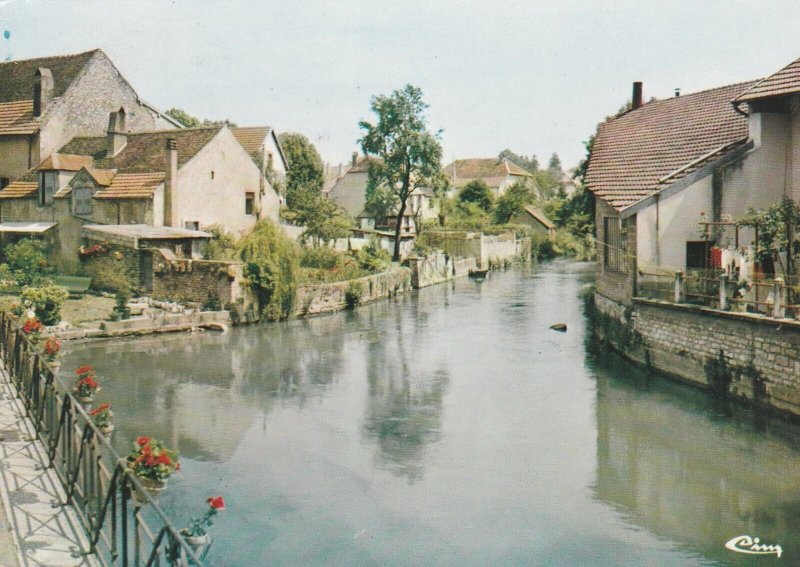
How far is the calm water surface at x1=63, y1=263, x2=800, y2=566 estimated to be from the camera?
11.0 metres

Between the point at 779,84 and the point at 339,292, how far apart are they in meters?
21.7

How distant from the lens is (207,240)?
1367 inches

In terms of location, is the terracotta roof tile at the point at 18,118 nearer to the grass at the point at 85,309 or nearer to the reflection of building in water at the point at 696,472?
the grass at the point at 85,309

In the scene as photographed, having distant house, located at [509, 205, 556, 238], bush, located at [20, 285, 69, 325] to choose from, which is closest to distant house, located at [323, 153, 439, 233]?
distant house, located at [509, 205, 556, 238]

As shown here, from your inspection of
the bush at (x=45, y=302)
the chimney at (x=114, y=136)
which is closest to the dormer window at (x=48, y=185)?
the chimney at (x=114, y=136)

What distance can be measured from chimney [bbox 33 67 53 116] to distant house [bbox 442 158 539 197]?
6259 cm

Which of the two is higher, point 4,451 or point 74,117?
point 74,117

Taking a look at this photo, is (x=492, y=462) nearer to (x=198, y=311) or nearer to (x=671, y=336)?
(x=671, y=336)

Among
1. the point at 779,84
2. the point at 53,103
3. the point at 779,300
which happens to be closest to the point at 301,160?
the point at 53,103

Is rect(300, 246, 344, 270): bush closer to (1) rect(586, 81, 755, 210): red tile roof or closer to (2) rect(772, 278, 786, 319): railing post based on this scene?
(1) rect(586, 81, 755, 210): red tile roof

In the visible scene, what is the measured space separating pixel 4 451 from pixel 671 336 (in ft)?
53.5

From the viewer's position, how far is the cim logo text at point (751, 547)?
35.0 ft

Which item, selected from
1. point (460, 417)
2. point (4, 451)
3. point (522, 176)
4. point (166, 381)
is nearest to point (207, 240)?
point (166, 381)

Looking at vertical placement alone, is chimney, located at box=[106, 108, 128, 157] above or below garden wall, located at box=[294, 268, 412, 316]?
above
